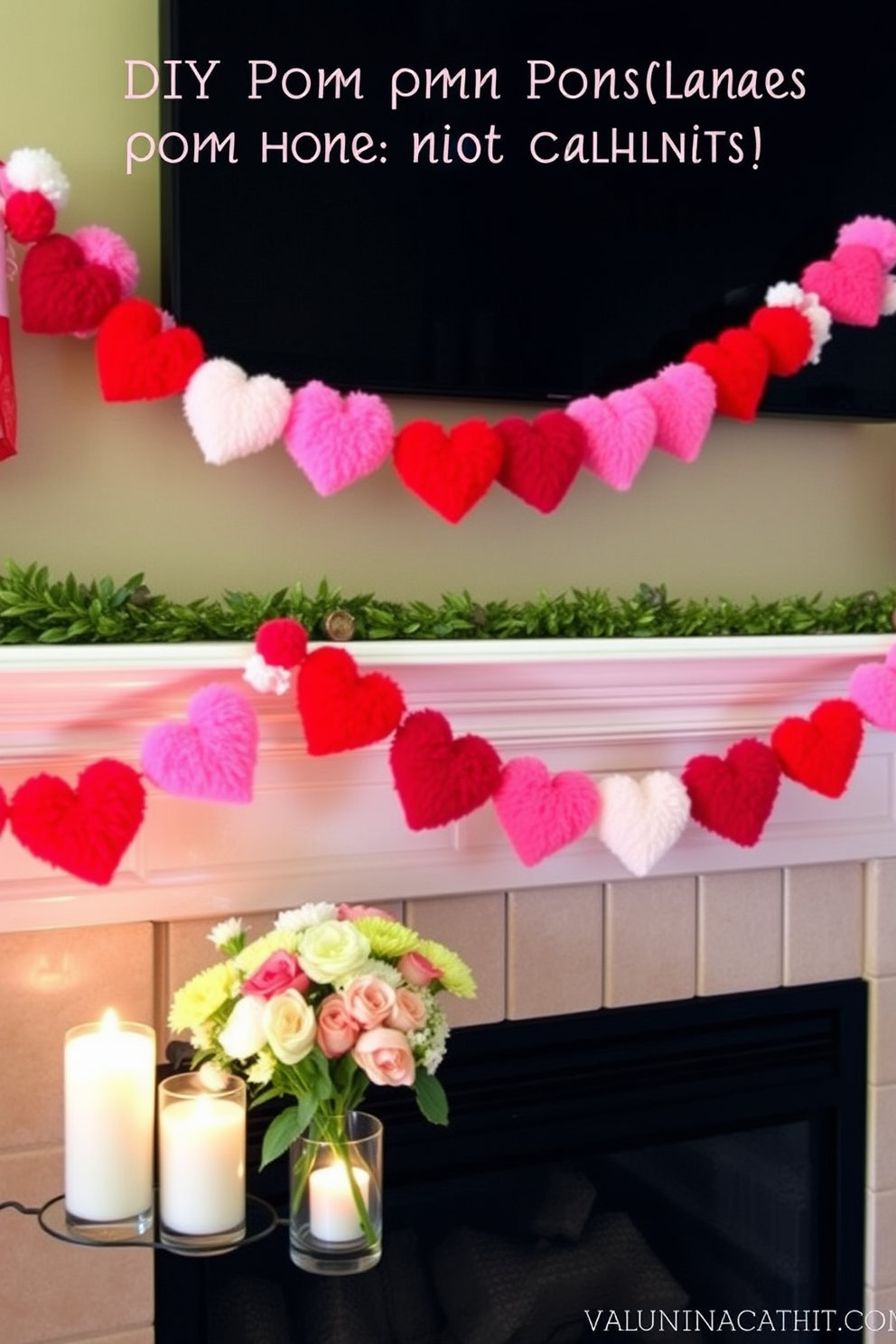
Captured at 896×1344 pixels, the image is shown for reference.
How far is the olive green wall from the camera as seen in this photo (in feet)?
4.63

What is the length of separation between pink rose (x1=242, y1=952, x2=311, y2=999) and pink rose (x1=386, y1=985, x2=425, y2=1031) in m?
0.08

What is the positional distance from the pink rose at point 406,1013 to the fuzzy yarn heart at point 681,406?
2.11 feet

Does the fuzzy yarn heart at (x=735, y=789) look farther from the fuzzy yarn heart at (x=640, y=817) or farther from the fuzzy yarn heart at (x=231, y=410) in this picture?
the fuzzy yarn heart at (x=231, y=410)

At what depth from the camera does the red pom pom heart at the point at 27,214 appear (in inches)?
51.3

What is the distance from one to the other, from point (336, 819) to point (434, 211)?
2.18ft

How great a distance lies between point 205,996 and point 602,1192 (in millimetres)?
683

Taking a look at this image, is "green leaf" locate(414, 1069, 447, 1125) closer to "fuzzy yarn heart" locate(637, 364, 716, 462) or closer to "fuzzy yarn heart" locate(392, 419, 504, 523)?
"fuzzy yarn heart" locate(392, 419, 504, 523)

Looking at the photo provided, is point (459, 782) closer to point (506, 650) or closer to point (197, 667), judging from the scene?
point (506, 650)

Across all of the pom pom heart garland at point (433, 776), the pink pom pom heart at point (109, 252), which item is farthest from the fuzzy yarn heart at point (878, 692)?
the pink pom pom heart at point (109, 252)

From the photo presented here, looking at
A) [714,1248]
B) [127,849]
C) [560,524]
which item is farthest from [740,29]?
[714,1248]

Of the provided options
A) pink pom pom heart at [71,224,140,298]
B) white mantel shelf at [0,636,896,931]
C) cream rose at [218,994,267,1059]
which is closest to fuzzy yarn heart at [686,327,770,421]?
white mantel shelf at [0,636,896,931]

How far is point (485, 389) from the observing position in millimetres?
1557

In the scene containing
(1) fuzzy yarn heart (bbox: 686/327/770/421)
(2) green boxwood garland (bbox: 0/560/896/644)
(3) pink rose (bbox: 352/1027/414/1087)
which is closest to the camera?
(3) pink rose (bbox: 352/1027/414/1087)

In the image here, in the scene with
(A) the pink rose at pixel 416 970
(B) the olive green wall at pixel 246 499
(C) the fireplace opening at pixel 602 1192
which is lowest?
(C) the fireplace opening at pixel 602 1192
